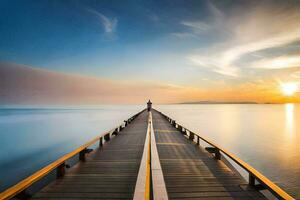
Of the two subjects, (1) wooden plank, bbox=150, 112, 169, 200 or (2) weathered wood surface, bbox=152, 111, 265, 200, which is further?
(2) weathered wood surface, bbox=152, 111, 265, 200

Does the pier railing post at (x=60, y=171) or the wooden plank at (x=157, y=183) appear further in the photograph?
the pier railing post at (x=60, y=171)

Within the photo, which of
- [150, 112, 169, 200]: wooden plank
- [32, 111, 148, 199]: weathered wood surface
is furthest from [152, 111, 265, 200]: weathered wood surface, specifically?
[32, 111, 148, 199]: weathered wood surface

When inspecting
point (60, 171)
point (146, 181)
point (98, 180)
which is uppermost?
point (146, 181)

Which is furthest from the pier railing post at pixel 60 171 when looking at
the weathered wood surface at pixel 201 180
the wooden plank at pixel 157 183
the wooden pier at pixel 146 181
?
the weathered wood surface at pixel 201 180

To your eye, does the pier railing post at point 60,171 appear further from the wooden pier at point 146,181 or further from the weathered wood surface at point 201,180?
the weathered wood surface at point 201,180

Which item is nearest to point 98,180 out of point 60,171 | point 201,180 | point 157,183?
point 60,171

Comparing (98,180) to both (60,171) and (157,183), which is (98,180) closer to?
(60,171)

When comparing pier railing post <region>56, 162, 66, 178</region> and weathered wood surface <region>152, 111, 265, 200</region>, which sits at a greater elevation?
pier railing post <region>56, 162, 66, 178</region>

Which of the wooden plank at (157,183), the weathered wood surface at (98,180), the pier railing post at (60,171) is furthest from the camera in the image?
the pier railing post at (60,171)

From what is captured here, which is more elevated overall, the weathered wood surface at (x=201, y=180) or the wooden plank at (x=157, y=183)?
the wooden plank at (x=157, y=183)

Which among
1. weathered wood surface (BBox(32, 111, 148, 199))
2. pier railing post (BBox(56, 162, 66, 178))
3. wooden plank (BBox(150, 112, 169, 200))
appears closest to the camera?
wooden plank (BBox(150, 112, 169, 200))

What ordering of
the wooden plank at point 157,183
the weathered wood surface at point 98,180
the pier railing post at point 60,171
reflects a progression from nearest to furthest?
the wooden plank at point 157,183 → the weathered wood surface at point 98,180 → the pier railing post at point 60,171

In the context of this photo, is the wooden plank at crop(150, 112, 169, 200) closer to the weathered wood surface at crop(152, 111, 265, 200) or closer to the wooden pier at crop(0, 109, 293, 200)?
Result: the wooden pier at crop(0, 109, 293, 200)

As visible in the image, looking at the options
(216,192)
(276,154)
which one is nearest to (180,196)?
(216,192)
